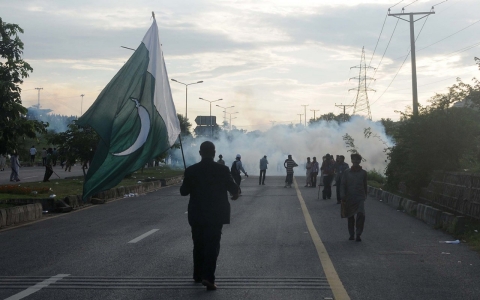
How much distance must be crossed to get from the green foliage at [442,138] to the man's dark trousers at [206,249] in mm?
16152

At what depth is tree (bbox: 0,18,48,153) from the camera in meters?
15.3

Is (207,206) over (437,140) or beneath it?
beneath

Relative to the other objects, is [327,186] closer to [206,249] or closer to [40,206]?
[40,206]

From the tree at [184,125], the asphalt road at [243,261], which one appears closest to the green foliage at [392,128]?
the asphalt road at [243,261]

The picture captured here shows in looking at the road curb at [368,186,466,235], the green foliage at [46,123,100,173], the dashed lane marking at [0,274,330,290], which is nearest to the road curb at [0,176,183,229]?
the green foliage at [46,123,100,173]

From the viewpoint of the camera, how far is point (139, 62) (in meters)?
9.77

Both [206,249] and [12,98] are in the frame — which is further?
[12,98]

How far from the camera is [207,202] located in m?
8.02

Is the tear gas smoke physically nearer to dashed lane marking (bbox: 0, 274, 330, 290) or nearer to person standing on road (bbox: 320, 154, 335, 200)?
person standing on road (bbox: 320, 154, 335, 200)

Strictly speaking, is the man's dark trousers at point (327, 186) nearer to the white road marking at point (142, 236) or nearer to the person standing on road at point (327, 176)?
the person standing on road at point (327, 176)

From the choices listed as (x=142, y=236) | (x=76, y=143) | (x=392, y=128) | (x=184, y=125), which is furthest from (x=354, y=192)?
(x=184, y=125)

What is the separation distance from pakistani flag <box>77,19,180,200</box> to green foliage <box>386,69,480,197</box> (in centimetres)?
1530

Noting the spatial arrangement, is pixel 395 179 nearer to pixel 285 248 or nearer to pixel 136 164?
pixel 285 248

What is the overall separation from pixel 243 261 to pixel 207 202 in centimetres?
231
